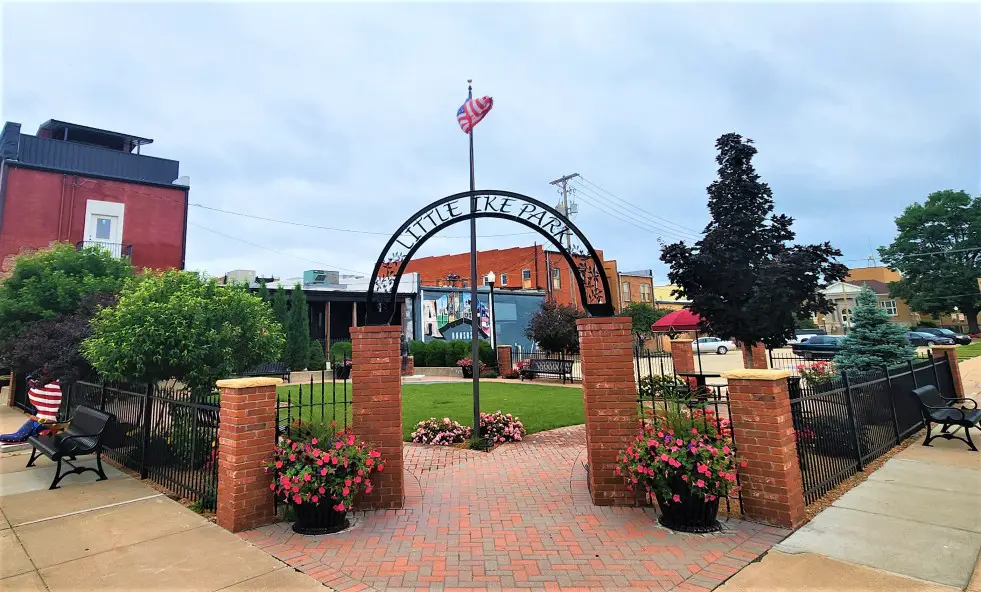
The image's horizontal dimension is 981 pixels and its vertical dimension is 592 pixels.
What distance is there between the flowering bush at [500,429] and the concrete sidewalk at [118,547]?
4.68 m

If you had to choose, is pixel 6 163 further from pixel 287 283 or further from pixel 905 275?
pixel 905 275

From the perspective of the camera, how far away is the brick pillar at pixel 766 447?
4.32 m

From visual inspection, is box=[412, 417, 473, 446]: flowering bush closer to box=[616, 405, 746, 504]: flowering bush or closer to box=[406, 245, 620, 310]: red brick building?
box=[616, 405, 746, 504]: flowering bush

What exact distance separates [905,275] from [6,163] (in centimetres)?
7043

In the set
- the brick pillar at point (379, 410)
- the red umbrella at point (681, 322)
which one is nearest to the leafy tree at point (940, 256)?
the red umbrella at point (681, 322)

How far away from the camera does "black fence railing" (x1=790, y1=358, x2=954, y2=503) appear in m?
5.30

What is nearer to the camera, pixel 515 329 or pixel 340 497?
pixel 340 497

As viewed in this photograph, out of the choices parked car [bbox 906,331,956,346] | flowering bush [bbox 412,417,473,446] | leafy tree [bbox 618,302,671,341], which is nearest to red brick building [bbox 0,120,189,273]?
flowering bush [bbox 412,417,473,446]

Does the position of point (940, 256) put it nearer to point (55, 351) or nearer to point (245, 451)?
point (245, 451)

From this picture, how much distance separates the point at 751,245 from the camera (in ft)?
32.5

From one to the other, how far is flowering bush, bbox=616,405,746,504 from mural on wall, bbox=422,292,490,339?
26013mm

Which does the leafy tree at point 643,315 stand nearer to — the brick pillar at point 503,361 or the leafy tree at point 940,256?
the brick pillar at point 503,361

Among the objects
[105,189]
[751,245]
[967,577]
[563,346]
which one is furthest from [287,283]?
[967,577]

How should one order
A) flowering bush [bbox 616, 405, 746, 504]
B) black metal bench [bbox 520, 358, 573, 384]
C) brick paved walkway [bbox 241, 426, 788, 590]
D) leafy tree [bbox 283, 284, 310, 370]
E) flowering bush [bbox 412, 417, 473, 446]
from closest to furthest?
brick paved walkway [bbox 241, 426, 788, 590] → flowering bush [bbox 616, 405, 746, 504] → flowering bush [bbox 412, 417, 473, 446] → black metal bench [bbox 520, 358, 573, 384] → leafy tree [bbox 283, 284, 310, 370]
